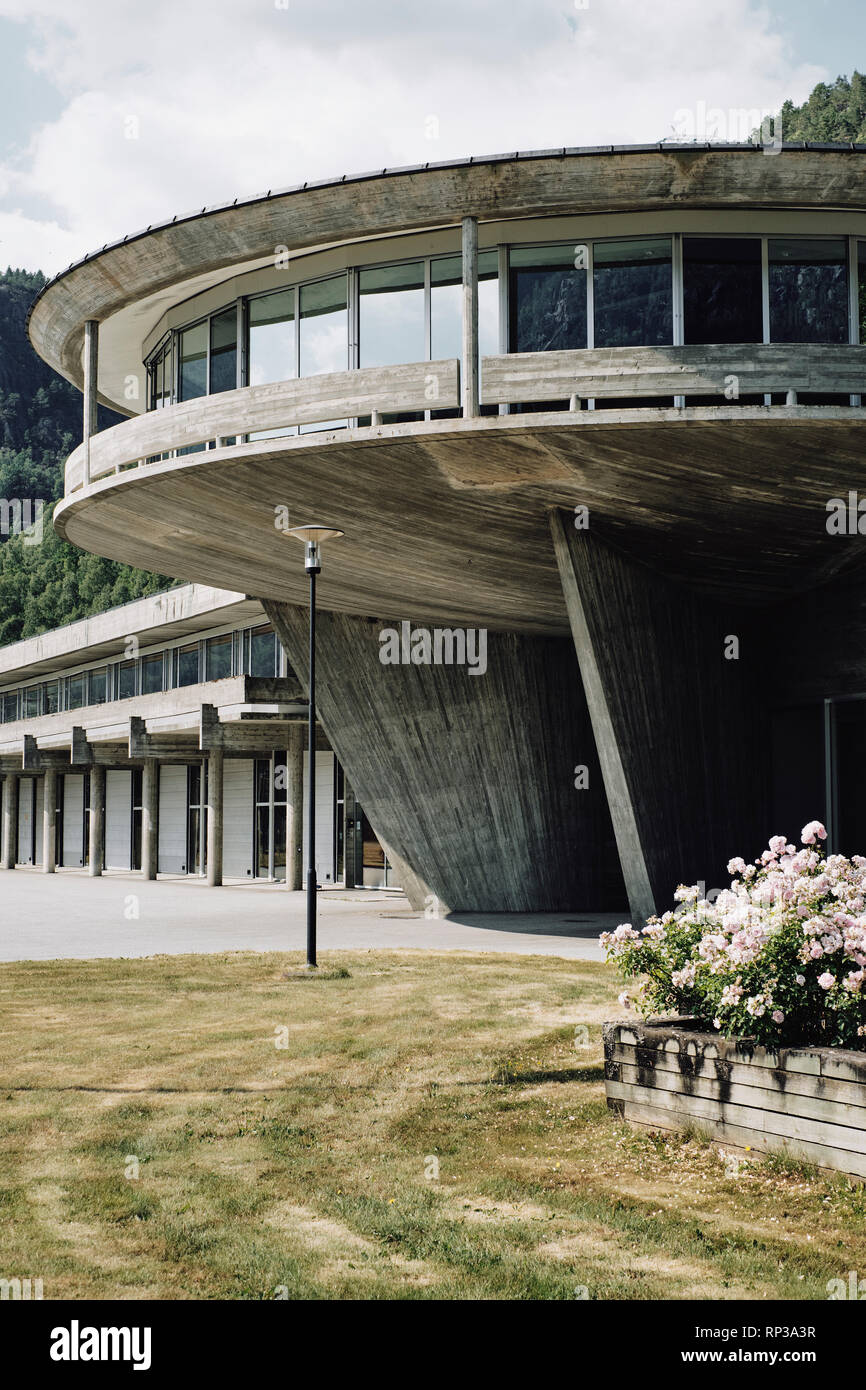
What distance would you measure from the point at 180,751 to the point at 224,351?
65.5ft

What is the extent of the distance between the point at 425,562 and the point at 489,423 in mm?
5309

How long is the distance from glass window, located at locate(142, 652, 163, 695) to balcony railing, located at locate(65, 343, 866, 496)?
27177 mm

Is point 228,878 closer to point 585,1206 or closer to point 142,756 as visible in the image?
point 142,756

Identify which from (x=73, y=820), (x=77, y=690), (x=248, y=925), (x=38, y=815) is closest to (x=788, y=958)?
(x=248, y=925)

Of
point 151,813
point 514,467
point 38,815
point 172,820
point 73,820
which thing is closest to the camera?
point 514,467

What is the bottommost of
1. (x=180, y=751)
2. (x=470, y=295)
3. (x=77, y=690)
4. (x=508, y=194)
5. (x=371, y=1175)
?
(x=371, y=1175)

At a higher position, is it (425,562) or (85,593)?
(85,593)

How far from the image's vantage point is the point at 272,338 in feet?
59.2

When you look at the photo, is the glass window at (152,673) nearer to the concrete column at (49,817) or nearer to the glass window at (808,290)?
the concrete column at (49,817)

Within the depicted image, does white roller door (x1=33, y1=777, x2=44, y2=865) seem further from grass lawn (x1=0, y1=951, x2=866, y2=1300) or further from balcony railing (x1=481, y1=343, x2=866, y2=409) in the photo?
grass lawn (x1=0, y1=951, x2=866, y2=1300)

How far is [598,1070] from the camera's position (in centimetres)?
901

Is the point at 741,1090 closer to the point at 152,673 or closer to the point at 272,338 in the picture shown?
the point at 272,338

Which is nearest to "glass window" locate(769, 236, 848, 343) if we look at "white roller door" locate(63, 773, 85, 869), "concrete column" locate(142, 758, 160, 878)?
"concrete column" locate(142, 758, 160, 878)
